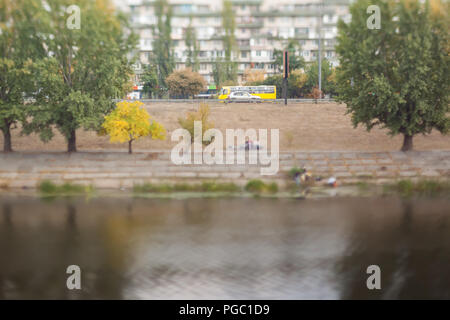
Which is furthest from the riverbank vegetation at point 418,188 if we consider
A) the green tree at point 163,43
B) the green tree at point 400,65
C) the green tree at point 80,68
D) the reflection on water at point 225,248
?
the green tree at point 163,43

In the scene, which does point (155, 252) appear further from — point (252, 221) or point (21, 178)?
point (21, 178)

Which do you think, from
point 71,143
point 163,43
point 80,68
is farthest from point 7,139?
point 163,43

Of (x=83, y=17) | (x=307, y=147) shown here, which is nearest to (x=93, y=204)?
(x=83, y=17)

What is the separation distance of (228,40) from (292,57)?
8.63 meters

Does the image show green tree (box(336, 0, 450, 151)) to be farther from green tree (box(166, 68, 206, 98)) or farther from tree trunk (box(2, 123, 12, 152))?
green tree (box(166, 68, 206, 98))

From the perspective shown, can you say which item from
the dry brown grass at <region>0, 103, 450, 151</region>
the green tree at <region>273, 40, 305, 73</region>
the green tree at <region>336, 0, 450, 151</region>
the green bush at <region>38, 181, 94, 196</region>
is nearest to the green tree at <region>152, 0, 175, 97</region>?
the green tree at <region>273, 40, 305, 73</region>

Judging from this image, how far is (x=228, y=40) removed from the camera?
67688 mm

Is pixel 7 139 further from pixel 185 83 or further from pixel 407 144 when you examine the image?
pixel 185 83

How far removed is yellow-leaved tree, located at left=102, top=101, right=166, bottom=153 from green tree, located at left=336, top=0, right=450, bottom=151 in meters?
11.4

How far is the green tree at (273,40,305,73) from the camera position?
6725 cm

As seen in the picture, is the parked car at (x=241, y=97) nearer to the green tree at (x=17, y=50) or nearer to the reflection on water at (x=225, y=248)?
the green tree at (x=17, y=50)

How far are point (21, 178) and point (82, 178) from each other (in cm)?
321

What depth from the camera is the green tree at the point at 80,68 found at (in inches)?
1125

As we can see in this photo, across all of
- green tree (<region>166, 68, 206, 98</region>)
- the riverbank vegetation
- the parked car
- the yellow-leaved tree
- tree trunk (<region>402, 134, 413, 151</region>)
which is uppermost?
green tree (<region>166, 68, 206, 98</region>)
